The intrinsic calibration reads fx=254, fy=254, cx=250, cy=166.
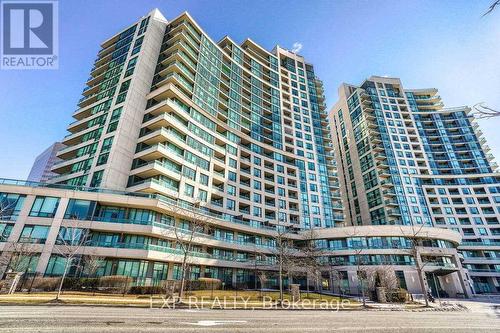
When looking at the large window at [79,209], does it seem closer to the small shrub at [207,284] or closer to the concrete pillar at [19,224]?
the concrete pillar at [19,224]

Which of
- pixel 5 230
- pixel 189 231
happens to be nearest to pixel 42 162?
pixel 5 230

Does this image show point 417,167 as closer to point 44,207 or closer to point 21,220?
point 44,207

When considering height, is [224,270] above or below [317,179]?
below

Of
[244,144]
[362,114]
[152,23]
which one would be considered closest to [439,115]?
[362,114]

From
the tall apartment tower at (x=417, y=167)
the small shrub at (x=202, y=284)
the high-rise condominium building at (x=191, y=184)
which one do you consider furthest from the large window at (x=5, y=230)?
the tall apartment tower at (x=417, y=167)

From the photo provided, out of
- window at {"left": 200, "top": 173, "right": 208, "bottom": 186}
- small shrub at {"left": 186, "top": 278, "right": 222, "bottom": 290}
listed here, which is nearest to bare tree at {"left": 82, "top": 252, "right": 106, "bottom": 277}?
small shrub at {"left": 186, "top": 278, "right": 222, "bottom": 290}

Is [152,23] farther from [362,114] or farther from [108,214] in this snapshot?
[362,114]

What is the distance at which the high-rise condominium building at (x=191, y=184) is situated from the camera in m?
32.2

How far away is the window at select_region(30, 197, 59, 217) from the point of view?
31.4m

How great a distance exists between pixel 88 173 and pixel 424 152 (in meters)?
96.8

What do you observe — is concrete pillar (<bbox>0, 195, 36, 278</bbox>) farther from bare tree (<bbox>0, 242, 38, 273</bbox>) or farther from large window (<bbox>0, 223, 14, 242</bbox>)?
large window (<bbox>0, 223, 14, 242</bbox>)

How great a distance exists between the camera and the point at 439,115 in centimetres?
9644

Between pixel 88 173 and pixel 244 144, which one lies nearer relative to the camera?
pixel 88 173

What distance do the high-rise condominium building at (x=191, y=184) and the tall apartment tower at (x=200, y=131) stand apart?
27 cm
